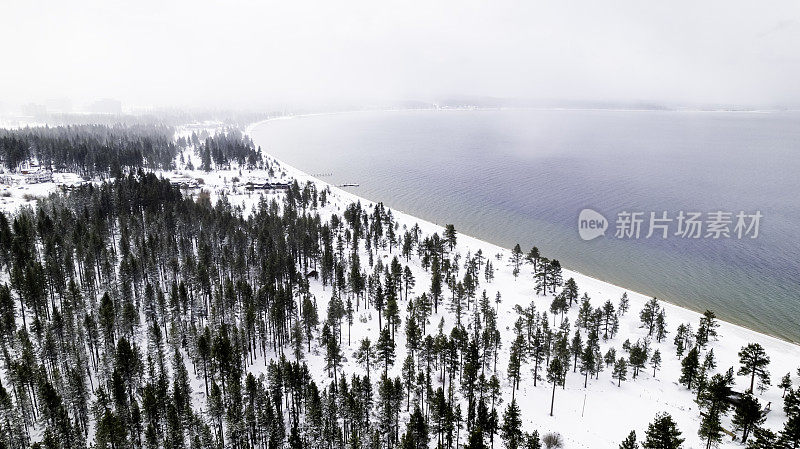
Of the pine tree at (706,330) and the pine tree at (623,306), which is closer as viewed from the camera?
the pine tree at (706,330)

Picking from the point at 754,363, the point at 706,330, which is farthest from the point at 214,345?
the point at 706,330

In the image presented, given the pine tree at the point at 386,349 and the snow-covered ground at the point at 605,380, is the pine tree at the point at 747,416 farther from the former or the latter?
the pine tree at the point at 386,349

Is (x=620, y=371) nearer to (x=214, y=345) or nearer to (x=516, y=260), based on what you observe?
(x=516, y=260)

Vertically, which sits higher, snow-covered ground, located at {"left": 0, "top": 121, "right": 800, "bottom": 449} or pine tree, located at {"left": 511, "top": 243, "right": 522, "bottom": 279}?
pine tree, located at {"left": 511, "top": 243, "right": 522, "bottom": 279}

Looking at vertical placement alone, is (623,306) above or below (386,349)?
below

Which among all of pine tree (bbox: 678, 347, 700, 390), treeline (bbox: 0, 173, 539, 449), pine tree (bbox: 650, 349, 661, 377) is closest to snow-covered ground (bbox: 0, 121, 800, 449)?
pine tree (bbox: 650, 349, 661, 377)

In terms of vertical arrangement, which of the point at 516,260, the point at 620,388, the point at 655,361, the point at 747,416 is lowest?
the point at 620,388

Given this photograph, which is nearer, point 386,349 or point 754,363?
point 754,363

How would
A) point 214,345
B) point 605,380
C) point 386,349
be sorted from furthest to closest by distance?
point 605,380 < point 386,349 < point 214,345

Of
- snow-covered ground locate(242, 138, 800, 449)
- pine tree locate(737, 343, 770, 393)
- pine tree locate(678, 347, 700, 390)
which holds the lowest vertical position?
snow-covered ground locate(242, 138, 800, 449)

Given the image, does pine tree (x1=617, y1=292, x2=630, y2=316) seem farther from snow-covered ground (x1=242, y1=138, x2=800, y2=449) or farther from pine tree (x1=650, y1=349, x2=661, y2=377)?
pine tree (x1=650, y1=349, x2=661, y2=377)

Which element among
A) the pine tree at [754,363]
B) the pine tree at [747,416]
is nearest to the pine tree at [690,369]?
the pine tree at [754,363]

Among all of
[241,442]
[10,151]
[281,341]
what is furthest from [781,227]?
[10,151]
